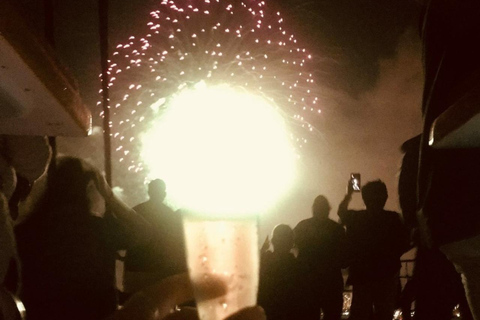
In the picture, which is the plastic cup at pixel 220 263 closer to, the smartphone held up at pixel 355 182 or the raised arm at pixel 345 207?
the raised arm at pixel 345 207

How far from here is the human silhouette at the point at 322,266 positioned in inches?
193

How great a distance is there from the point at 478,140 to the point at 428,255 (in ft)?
7.73

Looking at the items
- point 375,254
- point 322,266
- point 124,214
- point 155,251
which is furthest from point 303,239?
point 124,214

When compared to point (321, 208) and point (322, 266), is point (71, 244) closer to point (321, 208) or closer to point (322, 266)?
point (322, 266)

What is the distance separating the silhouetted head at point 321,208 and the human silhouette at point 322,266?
0.14 meters

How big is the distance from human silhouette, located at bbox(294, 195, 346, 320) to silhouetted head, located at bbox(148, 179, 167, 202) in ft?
4.18

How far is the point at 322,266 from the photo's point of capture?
495 cm

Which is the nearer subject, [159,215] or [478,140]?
[478,140]

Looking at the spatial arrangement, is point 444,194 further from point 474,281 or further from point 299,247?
point 299,247

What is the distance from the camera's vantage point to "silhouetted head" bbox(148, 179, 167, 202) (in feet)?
15.5

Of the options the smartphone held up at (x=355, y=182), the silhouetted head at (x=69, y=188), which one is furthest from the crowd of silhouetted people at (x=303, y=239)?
the smartphone held up at (x=355, y=182)

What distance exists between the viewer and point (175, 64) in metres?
12.0

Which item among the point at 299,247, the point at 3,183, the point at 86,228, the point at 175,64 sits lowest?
the point at 299,247

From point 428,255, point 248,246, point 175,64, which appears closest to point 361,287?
point 428,255
